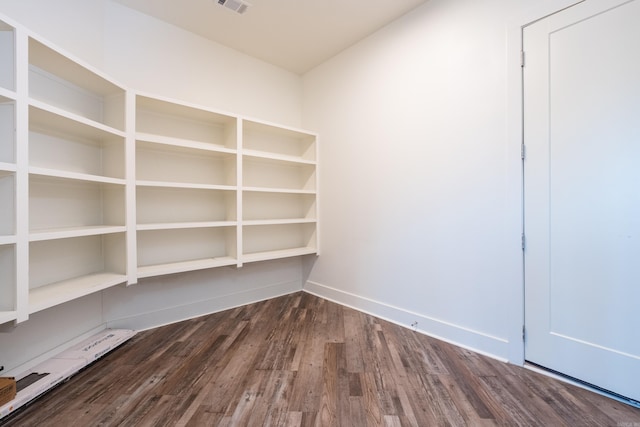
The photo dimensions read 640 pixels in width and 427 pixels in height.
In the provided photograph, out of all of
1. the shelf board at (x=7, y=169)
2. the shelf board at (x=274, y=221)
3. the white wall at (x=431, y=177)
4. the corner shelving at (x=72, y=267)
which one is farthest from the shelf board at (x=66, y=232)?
the white wall at (x=431, y=177)

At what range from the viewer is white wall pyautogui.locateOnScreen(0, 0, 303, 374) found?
1.83m

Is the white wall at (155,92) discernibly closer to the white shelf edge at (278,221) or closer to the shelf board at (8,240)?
the white shelf edge at (278,221)

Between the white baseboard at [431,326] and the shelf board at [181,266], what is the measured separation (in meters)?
1.26

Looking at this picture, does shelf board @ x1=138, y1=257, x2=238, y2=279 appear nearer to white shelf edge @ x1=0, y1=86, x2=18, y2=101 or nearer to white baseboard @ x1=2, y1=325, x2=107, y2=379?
white baseboard @ x1=2, y1=325, x2=107, y2=379

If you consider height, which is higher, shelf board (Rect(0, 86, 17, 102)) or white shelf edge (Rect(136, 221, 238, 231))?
shelf board (Rect(0, 86, 17, 102))

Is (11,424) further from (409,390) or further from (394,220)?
(394,220)

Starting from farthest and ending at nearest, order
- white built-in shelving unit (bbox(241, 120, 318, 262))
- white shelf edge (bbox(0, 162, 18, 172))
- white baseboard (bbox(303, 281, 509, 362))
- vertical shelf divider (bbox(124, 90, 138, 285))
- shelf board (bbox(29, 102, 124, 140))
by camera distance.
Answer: white built-in shelving unit (bbox(241, 120, 318, 262)), vertical shelf divider (bbox(124, 90, 138, 285)), white baseboard (bbox(303, 281, 509, 362)), shelf board (bbox(29, 102, 124, 140)), white shelf edge (bbox(0, 162, 18, 172))

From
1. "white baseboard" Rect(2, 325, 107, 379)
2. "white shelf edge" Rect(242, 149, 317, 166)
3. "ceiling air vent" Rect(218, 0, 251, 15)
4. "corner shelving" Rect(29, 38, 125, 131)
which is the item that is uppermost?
"ceiling air vent" Rect(218, 0, 251, 15)

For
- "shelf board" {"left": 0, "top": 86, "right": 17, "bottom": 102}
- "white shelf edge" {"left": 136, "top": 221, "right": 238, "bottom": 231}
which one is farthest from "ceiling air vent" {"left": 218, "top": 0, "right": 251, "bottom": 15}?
"white shelf edge" {"left": 136, "top": 221, "right": 238, "bottom": 231}

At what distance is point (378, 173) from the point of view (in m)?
2.66

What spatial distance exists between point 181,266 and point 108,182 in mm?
883

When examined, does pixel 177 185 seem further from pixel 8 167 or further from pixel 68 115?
pixel 8 167

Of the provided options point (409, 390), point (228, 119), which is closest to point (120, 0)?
point (228, 119)

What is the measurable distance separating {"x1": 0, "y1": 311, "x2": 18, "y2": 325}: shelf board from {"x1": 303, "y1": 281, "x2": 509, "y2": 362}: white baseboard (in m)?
2.48
